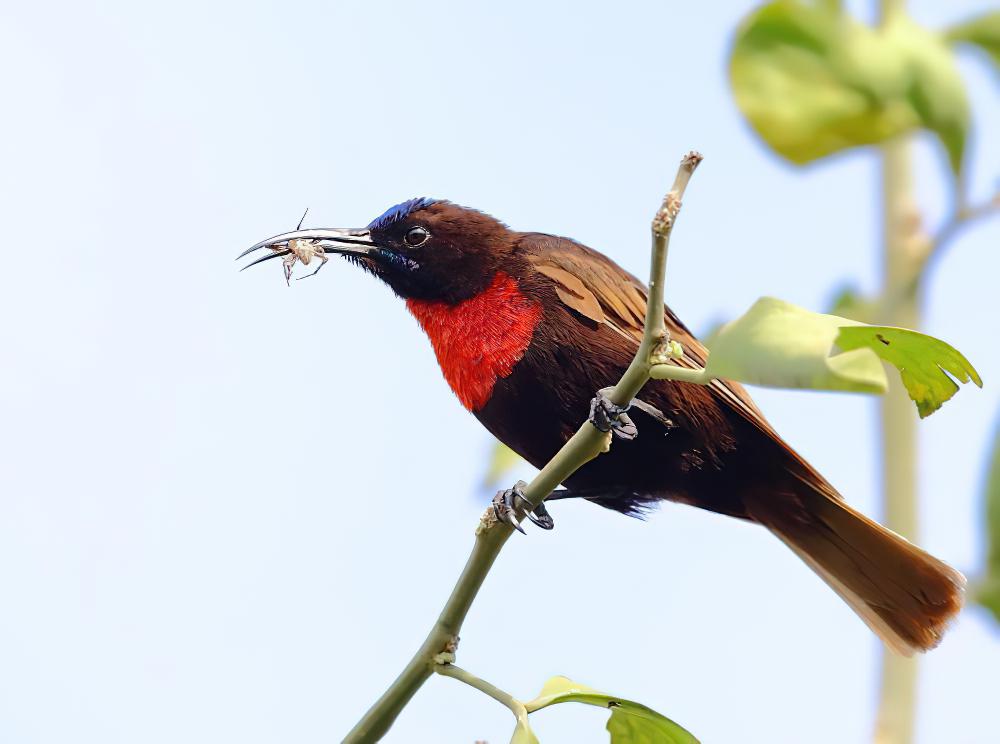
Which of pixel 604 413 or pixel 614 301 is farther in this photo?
pixel 614 301

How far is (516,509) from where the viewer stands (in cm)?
251

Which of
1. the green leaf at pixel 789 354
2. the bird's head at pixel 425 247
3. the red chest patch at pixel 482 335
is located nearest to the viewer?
the green leaf at pixel 789 354

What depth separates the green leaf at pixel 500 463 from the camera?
3.09m

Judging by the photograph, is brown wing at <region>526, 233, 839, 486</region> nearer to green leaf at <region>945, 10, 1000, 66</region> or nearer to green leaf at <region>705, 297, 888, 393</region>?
green leaf at <region>945, 10, 1000, 66</region>

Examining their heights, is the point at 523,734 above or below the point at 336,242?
below

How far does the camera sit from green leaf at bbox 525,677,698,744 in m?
2.09

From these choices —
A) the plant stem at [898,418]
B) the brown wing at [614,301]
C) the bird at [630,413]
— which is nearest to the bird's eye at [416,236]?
the bird at [630,413]

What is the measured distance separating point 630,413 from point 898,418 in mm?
1487

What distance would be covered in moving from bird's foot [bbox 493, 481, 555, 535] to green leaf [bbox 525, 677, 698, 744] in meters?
0.29

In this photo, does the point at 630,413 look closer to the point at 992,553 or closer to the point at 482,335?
the point at 482,335

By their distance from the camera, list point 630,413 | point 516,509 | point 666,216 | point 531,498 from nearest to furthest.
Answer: point 666,216 < point 531,498 < point 516,509 < point 630,413

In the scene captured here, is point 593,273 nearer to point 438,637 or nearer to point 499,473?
point 499,473

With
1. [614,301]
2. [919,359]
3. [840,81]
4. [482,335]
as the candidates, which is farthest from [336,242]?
[919,359]

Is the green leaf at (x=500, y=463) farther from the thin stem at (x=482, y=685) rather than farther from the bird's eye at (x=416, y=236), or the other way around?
the bird's eye at (x=416, y=236)
